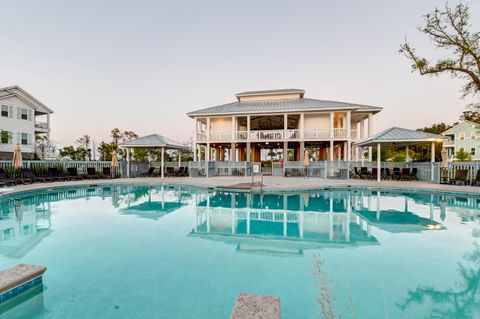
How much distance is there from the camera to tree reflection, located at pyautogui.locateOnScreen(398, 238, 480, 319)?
268 centimetres

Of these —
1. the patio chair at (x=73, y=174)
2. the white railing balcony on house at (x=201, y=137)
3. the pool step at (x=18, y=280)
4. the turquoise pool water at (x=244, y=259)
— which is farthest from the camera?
the white railing balcony on house at (x=201, y=137)

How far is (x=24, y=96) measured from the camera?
24.3 meters

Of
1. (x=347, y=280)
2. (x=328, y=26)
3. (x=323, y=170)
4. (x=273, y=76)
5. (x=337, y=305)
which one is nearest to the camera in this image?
(x=337, y=305)

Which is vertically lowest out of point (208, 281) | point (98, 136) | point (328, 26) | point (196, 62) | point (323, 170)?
point (208, 281)

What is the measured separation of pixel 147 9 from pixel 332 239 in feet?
59.6

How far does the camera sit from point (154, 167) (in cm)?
2072

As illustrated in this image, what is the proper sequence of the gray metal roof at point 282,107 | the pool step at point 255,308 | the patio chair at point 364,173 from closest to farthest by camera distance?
the pool step at point 255,308 → the patio chair at point 364,173 → the gray metal roof at point 282,107

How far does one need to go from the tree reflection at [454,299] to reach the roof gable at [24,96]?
109 ft

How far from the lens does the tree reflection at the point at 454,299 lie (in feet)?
8.79

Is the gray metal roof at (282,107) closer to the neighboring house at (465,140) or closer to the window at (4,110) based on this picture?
the window at (4,110)

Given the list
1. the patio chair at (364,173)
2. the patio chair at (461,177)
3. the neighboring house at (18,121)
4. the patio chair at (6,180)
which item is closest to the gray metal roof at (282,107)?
the patio chair at (364,173)

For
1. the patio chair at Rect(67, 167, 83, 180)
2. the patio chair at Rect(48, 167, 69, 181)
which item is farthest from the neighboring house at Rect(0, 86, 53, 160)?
the patio chair at Rect(67, 167, 83, 180)

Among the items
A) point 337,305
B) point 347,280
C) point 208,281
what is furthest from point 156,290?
point 347,280

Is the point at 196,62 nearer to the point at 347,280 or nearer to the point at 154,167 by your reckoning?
the point at 154,167
